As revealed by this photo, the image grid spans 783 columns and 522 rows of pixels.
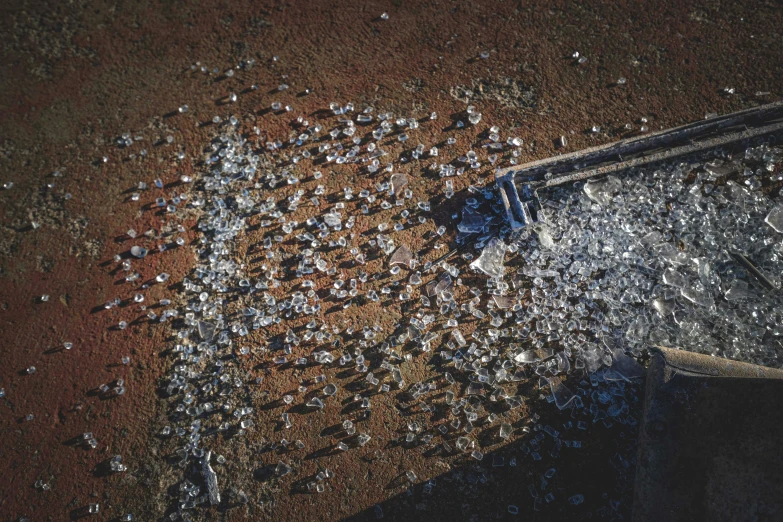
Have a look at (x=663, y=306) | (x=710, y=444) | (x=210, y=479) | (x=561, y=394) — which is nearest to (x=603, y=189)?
(x=663, y=306)

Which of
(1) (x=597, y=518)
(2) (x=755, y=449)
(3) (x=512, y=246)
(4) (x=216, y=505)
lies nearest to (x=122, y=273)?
(4) (x=216, y=505)

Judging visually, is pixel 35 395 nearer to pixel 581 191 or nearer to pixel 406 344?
pixel 406 344

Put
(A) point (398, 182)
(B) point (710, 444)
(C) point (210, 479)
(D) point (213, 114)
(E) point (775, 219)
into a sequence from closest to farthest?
(B) point (710, 444), (C) point (210, 479), (E) point (775, 219), (A) point (398, 182), (D) point (213, 114)

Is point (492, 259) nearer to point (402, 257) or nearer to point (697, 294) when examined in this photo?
point (402, 257)

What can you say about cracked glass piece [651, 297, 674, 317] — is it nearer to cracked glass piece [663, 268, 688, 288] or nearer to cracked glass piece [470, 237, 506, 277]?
cracked glass piece [663, 268, 688, 288]

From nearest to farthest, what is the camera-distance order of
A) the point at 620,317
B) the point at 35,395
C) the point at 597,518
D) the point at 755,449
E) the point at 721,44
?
the point at 755,449, the point at 597,518, the point at 620,317, the point at 35,395, the point at 721,44

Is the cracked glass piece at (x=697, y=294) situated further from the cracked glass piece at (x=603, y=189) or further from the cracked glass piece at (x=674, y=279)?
the cracked glass piece at (x=603, y=189)
